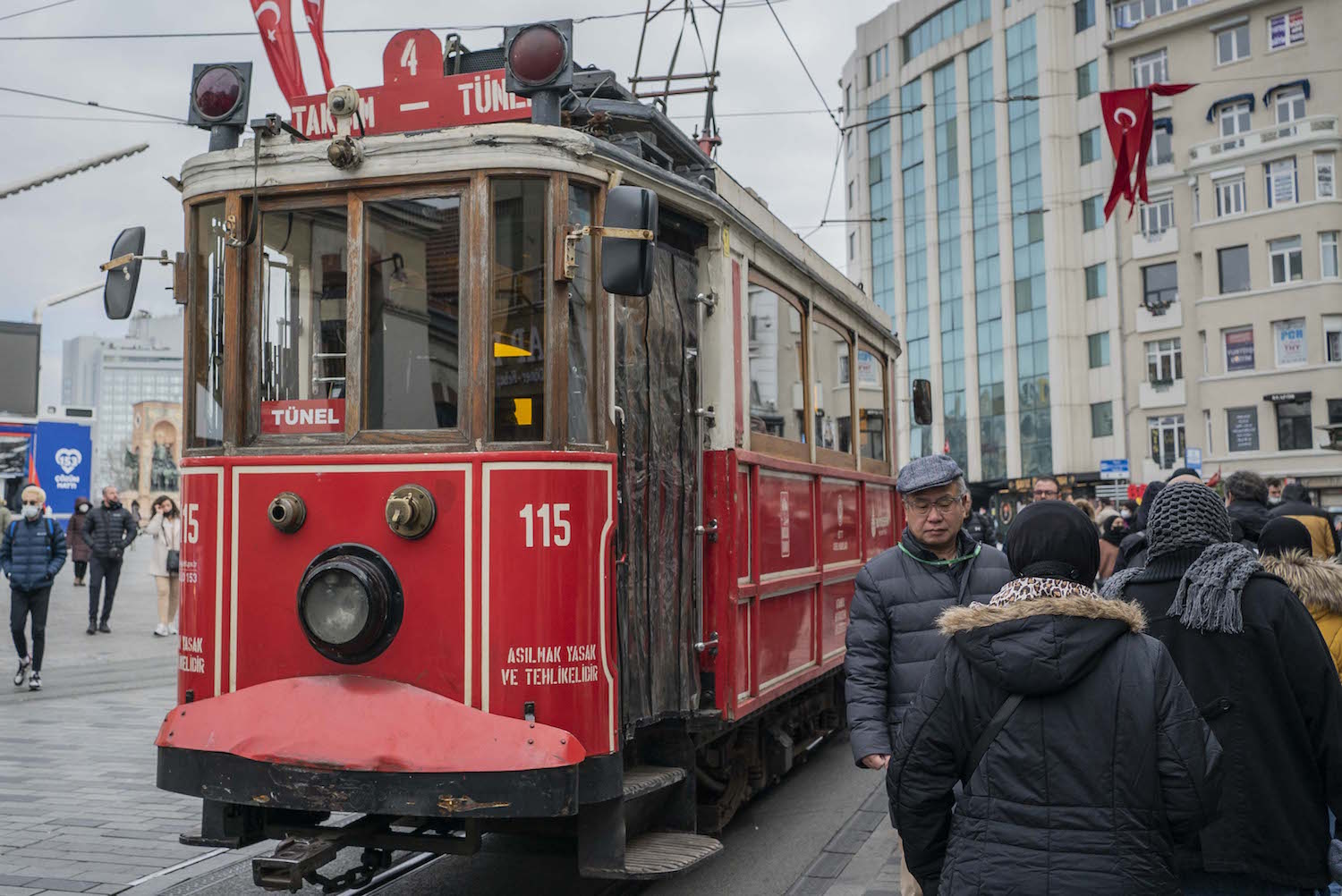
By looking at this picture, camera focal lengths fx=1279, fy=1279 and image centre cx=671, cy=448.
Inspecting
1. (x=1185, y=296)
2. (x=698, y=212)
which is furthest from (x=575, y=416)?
(x=1185, y=296)

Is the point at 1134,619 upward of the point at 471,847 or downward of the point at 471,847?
upward

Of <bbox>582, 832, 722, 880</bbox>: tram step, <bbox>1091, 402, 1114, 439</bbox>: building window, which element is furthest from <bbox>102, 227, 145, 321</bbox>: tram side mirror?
<bbox>1091, 402, 1114, 439</bbox>: building window

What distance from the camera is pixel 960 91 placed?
48.2 m

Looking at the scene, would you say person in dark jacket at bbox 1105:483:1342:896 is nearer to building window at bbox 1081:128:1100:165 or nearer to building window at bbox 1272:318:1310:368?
building window at bbox 1272:318:1310:368

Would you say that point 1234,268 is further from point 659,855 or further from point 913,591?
point 913,591

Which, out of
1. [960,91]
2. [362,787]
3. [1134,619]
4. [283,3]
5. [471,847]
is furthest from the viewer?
[960,91]

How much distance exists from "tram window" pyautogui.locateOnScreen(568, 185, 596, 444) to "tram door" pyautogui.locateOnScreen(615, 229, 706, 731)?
186 mm

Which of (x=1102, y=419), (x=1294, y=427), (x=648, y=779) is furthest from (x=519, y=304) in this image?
(x=1102, y=419)

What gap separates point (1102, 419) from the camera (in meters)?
43.2

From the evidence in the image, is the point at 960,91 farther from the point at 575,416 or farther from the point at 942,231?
the point at 575,416

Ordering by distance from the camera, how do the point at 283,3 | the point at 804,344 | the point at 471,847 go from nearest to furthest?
the point at 471,847 → the point at 283,3 → the point at 804,344

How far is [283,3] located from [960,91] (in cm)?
4509

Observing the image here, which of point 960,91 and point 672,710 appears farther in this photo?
point 960,91

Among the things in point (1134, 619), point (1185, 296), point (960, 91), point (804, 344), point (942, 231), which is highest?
point (960, 91)
